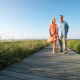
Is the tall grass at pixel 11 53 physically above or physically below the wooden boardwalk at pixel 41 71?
above

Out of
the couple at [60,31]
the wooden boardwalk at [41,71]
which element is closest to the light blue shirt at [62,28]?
the couple at [60,31]

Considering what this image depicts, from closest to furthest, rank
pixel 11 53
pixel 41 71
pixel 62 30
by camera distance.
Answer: pixel 41 71, pixel 11 53, pixel 62 30

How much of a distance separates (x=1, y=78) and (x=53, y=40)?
12.0 feet

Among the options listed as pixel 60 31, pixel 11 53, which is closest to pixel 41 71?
pixel 11 53

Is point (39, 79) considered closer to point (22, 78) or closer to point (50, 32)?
point (22, 78)

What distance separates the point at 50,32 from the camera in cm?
516

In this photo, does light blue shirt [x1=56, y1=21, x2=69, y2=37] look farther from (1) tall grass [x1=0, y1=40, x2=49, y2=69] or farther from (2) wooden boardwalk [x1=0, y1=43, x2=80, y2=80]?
(2) wooden boardwalk [x1=0, y1=43, x2=80, y2=80]

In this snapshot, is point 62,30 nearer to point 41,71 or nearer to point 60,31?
point 60,31

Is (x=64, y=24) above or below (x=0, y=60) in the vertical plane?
above

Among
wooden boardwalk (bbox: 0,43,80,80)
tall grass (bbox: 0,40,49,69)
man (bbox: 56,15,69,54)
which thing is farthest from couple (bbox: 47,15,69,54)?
wooden boardwalk (bbox: 0,43,80,80)

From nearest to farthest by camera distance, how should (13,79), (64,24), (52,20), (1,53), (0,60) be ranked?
(13,79) → (0,60) → (1,53) → (64,24) → (52,20)

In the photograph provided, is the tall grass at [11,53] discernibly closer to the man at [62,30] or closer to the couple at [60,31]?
the couple at [60,31]

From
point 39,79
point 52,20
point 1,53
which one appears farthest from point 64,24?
point 39,79

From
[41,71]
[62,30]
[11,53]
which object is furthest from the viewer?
[62,30]
